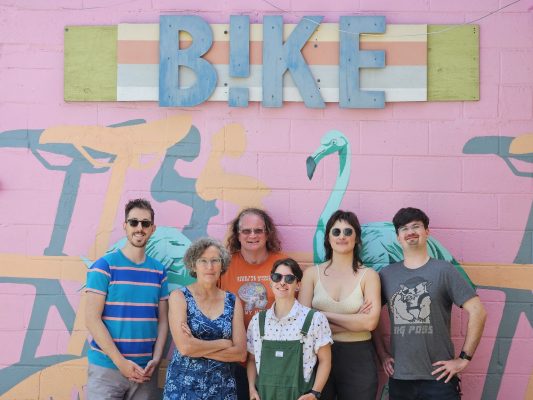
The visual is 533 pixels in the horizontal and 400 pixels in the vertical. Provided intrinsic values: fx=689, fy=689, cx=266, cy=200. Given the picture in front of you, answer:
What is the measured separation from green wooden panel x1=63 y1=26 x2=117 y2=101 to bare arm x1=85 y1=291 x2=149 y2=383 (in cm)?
152

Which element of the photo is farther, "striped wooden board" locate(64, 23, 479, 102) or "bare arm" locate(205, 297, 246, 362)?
"striped wooden board" locate(64, 23, 479, 102)

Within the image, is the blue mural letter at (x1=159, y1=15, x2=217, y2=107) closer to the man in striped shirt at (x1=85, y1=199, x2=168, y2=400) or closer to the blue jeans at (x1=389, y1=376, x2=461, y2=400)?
the man in striped shirt at (x1=85, y1=199, x2=168, y2=400)

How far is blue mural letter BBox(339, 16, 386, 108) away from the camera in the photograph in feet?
15.8

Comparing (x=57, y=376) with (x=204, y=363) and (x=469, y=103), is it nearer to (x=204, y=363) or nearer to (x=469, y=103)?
(x=204, y=363)

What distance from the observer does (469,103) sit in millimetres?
4844

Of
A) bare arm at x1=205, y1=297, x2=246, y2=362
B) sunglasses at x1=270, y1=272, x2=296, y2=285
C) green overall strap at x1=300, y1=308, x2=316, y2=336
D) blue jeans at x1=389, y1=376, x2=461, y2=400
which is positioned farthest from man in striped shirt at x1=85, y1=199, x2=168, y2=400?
blue jeans at x1=389, y1=376, x2=461, y2=400

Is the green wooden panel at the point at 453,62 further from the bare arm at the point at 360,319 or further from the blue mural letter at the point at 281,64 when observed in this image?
the bare arm at the point at 360,319

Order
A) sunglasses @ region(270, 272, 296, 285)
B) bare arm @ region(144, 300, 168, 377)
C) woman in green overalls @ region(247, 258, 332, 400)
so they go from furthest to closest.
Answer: bare arm @ region(144, 300, 168, 377), sunglasses @ region(270, 272, 296, 285), woman in green overalls @ region(247, 258, 332, 400)

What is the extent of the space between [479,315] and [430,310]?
0.97ft

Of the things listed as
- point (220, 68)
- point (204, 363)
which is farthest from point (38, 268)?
point (220, 68)

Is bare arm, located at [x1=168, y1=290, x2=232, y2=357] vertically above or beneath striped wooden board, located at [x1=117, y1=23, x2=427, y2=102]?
beneath

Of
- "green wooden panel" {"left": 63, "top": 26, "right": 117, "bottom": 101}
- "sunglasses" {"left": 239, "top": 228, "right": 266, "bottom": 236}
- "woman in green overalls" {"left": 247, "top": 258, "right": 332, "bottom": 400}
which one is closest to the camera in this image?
"woman in green overalls" {"left": 247, "top": 258, "right": 332, "bottom": 400}

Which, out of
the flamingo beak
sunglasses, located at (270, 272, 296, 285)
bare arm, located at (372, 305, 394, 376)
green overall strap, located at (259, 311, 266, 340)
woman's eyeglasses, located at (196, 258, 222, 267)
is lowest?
bare arm, located at (372, 305, 394, 376)

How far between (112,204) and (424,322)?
7.53ft
